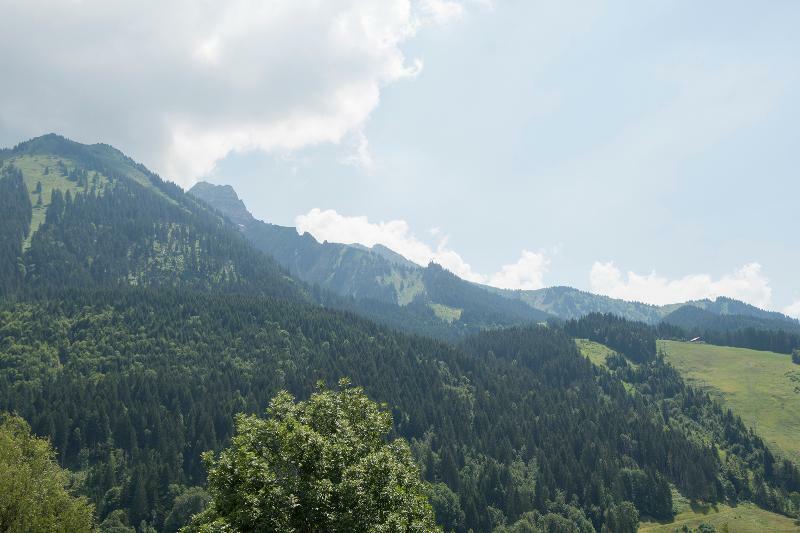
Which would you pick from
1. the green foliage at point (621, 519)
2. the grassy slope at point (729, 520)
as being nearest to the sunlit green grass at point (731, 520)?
the grassy slope at point (729, 520)

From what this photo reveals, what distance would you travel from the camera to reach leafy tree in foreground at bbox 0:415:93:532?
194 feet

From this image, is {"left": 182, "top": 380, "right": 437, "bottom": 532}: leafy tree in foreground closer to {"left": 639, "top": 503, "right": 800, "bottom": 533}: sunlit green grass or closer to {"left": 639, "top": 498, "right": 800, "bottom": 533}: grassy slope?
{"left": 639, "top": 503, "right": 800, "bottom": 533}: sunlit green grass

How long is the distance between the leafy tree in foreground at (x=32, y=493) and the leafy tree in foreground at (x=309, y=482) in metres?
40.9

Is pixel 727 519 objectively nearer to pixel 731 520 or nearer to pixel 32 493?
pixel 731 520

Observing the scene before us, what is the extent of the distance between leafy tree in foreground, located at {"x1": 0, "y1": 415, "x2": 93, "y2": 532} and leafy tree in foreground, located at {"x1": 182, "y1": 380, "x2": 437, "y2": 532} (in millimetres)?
40935

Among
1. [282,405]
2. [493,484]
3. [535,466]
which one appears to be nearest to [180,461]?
[493,484]

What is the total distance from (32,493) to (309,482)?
51.9 m

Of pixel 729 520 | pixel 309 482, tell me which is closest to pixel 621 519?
pixel 729 520

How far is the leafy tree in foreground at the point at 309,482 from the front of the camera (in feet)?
97.6

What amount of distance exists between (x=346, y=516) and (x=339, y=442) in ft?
15.0

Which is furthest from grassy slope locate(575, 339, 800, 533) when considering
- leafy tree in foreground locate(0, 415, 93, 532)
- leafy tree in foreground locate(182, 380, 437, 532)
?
leafy tree in foreground locate(0, 415, 93, 532)

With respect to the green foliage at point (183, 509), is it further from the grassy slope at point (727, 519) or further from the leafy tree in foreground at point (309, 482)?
the grassy slope at point (727, 519)

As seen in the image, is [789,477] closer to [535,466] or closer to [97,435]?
[535,466]

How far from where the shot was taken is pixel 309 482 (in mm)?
30656
